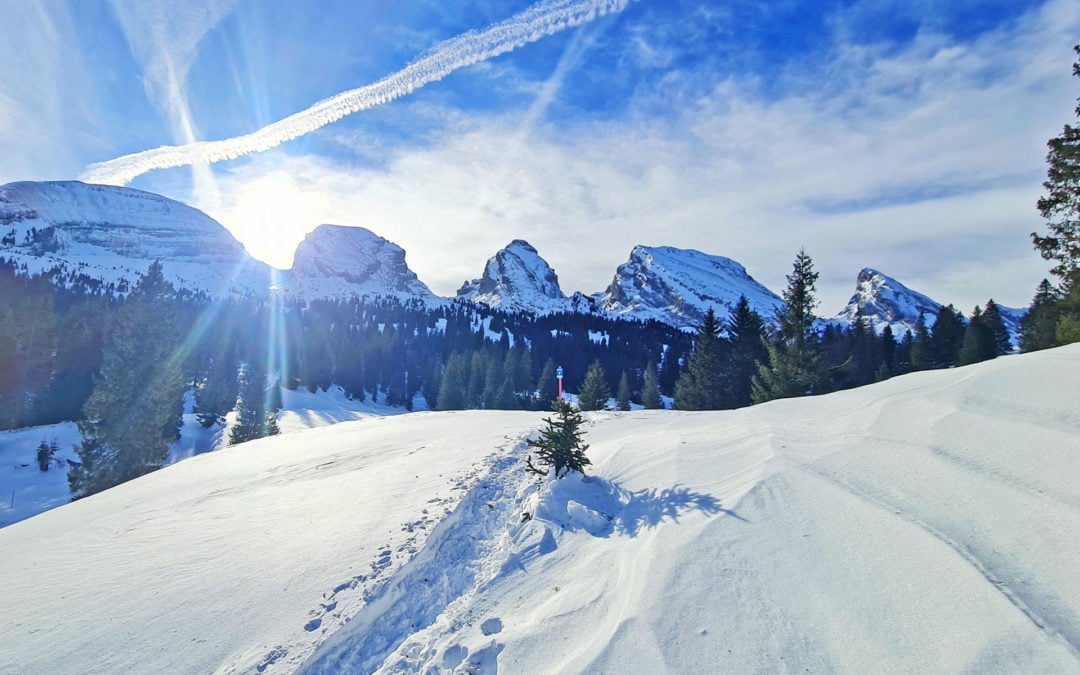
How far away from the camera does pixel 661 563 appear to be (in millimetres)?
5297

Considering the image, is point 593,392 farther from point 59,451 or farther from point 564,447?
point 59,451

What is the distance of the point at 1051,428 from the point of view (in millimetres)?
5797

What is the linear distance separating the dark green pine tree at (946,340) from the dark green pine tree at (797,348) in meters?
41.8

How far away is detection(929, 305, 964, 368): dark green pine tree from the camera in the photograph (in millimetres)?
52219

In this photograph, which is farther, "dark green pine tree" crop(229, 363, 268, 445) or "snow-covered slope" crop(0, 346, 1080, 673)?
"dark green pine tree" crop(229, 363, 268, 445)

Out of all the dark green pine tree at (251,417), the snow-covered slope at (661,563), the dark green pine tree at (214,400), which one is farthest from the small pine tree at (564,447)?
the dark green pine tree at (214,400)

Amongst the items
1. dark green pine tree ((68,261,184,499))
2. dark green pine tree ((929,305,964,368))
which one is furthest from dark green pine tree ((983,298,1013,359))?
dark green pine tree ((68,261,184,499))

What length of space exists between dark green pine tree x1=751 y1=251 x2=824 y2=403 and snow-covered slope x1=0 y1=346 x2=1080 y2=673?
43.7 ft

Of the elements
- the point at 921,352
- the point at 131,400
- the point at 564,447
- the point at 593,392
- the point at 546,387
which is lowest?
the point at 564,447

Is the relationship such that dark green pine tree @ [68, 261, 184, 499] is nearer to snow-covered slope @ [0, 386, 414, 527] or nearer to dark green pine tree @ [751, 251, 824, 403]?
snow-covered slope @ [0, 386, 414, 527]

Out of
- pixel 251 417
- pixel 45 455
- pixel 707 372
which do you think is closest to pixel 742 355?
pixel 707 372

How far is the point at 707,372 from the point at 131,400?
110 feet

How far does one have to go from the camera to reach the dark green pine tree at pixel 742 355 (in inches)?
1307

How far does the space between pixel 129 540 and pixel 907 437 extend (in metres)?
13.0
